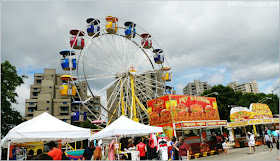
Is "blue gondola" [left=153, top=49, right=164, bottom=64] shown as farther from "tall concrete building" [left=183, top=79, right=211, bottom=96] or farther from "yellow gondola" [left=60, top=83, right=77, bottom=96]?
"tall concrete building" [left=183, top=79, right=211, bottom=96]

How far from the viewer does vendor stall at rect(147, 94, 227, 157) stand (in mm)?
15674

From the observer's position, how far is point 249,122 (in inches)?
810

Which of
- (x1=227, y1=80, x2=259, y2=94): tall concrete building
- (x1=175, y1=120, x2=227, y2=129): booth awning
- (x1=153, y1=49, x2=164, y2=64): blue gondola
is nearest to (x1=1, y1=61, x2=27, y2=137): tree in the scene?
(x1=153, y1=49, x2=164, y2=64): blue gondola

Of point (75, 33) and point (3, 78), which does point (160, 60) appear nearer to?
point (75, 33)

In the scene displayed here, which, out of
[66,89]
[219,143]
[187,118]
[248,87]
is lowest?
[219,143]

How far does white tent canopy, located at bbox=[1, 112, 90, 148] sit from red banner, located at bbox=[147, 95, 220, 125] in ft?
26.6

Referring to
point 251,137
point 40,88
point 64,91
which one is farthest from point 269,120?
point 40,88

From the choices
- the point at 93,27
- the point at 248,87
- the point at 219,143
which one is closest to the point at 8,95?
the point at 93,27

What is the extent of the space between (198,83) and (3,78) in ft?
362

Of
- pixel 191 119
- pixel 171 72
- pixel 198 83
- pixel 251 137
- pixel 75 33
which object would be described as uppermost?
pixel 198 83

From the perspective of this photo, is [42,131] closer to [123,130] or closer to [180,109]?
[123,130]

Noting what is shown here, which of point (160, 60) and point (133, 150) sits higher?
point (160, 60)

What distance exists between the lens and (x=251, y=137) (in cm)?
1405

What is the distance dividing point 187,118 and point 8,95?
18050 mm
